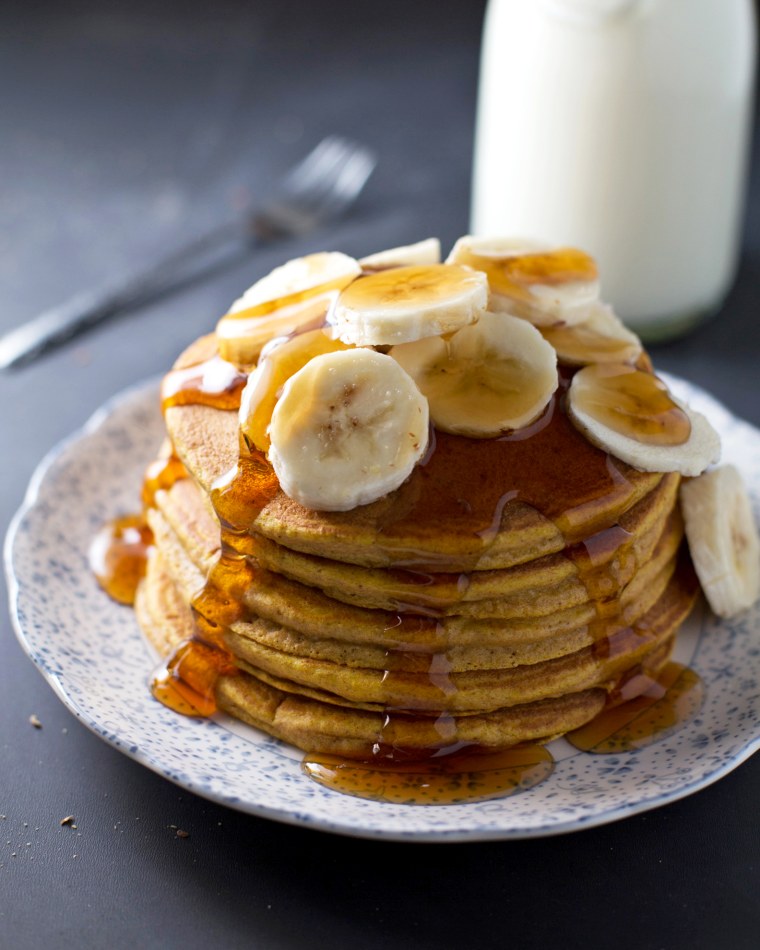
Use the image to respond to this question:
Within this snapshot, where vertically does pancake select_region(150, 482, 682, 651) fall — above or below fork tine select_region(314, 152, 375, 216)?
below

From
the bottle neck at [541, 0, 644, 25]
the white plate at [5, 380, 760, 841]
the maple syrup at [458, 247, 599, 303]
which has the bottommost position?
the white plate at [5, 380, 760, 841]

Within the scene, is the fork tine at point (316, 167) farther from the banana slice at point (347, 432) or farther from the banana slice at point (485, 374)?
the banana slice at point (347, 432)

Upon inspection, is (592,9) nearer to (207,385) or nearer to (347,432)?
(207,385)

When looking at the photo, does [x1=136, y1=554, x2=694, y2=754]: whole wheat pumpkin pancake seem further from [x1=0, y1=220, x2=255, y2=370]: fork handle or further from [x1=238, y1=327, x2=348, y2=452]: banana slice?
[x1=0, y1=220, x2=255, y2=370]: fork handle

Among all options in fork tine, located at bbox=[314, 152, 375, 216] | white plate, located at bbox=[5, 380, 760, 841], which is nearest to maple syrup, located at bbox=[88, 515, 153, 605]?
white plate, located at bbox=[5, 380, 760, 841]

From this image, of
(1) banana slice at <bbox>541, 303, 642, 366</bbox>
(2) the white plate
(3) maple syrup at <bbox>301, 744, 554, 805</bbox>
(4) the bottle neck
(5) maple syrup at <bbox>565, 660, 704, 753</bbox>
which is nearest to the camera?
(2) the white plate

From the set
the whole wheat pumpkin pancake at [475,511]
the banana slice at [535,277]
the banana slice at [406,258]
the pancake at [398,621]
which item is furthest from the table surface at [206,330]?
the banana slice at [406,258]

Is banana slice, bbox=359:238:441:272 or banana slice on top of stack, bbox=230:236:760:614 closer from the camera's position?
banana slice on top of stack, bbox=230:236:760:614
